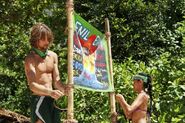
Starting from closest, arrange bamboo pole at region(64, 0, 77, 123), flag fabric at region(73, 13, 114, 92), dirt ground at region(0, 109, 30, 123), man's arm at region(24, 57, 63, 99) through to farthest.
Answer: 1. bamboo pole at region(64, 0, 77, 123)
2. man's arm at region(24, 57, 63, 99)
3. flag fabric at region(73, 13, 114, 92)
4. dirt ground at region(0, 109, 30, 123)

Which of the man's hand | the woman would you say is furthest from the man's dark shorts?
the woman

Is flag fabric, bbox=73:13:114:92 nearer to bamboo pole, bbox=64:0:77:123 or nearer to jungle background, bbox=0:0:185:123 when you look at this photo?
bamboo pole, bbox=64:0:77:123

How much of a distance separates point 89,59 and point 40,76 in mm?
725

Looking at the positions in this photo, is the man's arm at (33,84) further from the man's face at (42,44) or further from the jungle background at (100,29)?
the jungle background at (100,29)

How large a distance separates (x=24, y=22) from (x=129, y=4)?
3039mm

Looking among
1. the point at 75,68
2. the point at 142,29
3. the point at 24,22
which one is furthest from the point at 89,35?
the point at 24,22

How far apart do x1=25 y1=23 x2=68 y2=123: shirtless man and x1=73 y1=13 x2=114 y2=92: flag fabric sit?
26cm

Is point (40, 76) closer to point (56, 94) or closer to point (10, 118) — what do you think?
point (56, 94)

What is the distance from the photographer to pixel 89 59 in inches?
197

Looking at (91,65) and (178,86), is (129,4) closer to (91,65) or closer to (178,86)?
(178,86)

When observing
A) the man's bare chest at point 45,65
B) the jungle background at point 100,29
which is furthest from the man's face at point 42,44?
the jungle background at point 100,29

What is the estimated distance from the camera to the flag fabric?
15.3 ft

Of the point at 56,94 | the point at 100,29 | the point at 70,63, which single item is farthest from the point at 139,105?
the point at 100,29

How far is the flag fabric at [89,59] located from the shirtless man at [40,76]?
0.87ft
